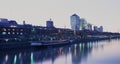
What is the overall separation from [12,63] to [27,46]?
48.0 metres

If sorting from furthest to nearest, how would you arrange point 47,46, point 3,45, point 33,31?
point 33,31, point 47,46, point 3,45

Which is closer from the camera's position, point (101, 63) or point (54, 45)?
point (101, 63)

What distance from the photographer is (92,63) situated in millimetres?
55312

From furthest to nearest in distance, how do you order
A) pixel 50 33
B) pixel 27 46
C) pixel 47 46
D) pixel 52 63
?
pixel 50 33 < pixel 47 46 < pixel 27 46 < pixel 52 63

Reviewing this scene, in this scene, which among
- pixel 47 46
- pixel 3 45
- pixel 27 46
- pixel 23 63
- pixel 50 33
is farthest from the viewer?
pixel 50 33

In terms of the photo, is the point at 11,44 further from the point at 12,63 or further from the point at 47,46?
the point at 12,63

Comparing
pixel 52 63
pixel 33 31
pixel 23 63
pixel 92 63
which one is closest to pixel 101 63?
pixel 92 63

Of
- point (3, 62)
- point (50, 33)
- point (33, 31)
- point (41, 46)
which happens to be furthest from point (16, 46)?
point (50, 33)

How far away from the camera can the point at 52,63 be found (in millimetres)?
57094

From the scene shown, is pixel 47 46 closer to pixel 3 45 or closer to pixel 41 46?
pixel 41 46

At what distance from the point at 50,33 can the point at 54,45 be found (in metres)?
Result: 79.5

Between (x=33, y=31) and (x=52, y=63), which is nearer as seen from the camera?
(x=52, y=63)

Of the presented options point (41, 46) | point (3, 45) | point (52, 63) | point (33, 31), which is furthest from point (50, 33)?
point (52, 63)

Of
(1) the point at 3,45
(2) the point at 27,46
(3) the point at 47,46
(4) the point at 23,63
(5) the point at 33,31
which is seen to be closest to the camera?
(4) the point at 23,63
